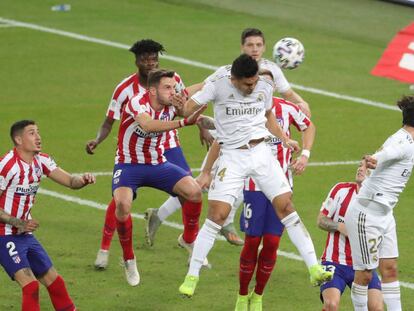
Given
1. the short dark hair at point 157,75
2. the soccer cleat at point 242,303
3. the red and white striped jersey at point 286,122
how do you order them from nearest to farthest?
the soccer cleat at point 242,303 → the red and white striped jersey at point 286,122 → the short dark hair at point 157,75

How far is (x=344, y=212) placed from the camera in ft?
48.1

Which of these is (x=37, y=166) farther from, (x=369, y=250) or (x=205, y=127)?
(x=369, y=250)

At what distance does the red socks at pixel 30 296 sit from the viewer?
14.1 meters

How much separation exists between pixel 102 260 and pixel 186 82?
1003cm

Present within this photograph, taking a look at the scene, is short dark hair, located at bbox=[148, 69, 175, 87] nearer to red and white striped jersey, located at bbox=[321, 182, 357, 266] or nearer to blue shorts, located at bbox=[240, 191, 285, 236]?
blue shorts, located at bbox=[240, 191, 285, 236]

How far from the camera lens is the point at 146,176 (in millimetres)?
16422

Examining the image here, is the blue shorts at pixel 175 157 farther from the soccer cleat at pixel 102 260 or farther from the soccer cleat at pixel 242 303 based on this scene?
the soccer cleat at pixel 242 303

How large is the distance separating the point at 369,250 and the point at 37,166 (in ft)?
11.7

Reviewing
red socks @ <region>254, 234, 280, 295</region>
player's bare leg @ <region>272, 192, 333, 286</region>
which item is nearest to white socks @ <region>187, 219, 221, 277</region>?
player's bare leg @ <region>272, 192, 333, 286</region>

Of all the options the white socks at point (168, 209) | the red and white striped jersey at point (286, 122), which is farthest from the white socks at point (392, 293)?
Result: the white socks at point (168, 209)

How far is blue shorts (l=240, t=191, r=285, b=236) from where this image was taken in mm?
15234

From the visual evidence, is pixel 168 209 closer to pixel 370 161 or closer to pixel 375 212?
pixel 375 212

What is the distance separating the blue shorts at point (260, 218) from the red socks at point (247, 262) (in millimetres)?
87

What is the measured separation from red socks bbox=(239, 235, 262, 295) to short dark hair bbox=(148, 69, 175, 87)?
2.09 meters
